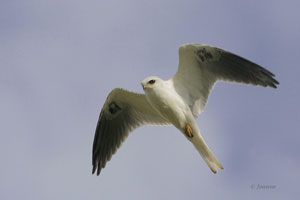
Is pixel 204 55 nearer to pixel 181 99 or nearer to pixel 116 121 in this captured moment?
pixel 181 99

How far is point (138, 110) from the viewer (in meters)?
12.0

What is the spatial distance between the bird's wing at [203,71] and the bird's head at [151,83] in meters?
0.55

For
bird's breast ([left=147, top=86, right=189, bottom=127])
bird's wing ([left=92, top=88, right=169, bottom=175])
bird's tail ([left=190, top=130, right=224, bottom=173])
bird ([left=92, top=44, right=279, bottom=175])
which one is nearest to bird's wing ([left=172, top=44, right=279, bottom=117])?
bird ([left=92, top=44, right=279, bottom=175])

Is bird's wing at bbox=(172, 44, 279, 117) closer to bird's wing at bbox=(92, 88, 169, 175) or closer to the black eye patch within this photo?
bird's wing at bbox=(92, 88, 169, 175)

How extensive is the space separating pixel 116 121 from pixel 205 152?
2.10 m

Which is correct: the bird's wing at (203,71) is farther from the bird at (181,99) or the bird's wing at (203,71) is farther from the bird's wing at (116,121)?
the bird's wing at (116,121)

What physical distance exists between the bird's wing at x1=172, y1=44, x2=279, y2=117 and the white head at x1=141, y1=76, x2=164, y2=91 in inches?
20.9

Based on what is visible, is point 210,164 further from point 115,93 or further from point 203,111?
→ point 115,93

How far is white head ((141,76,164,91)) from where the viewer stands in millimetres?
10562

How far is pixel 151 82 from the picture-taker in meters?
10.6

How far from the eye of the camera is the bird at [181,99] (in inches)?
419

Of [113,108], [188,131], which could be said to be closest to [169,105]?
[188,131]

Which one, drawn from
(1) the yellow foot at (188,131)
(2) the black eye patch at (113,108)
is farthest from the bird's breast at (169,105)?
(2) the black eye patch at (113,108)

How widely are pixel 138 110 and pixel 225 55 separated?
191cm
